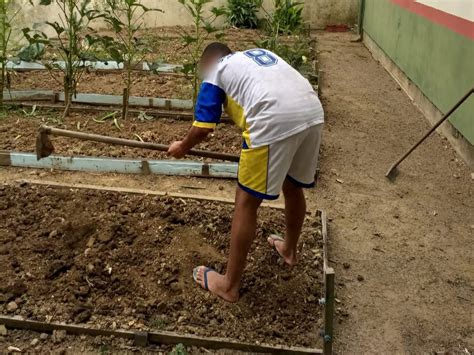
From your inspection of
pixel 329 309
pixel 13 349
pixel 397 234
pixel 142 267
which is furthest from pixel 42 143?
pixel 397 234

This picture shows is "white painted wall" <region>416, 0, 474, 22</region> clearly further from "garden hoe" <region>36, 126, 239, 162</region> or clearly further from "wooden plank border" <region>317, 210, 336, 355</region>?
"wooden plank border" <region>317, 210, 336, 355</region>

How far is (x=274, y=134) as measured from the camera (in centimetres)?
271

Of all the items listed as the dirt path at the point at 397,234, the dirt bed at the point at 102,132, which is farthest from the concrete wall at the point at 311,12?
the dirt bed at the point at 102,132

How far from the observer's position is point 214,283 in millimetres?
3137

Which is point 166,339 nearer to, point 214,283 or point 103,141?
point 214,283

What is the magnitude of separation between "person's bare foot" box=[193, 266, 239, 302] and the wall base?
3.27 m

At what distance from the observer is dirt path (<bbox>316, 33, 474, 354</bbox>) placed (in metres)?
3.12

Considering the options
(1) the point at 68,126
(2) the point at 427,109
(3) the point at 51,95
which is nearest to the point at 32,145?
(1) the point at 68,126

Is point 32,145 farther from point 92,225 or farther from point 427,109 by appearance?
point 427,109

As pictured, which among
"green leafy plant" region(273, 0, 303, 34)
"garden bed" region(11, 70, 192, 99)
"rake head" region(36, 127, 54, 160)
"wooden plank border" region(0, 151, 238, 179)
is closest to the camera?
"rake head" region(36, 127, 54, 160)

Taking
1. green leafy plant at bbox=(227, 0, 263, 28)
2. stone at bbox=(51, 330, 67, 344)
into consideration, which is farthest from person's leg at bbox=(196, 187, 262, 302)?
green leafy plant at bbox=(227, 0, 263, 28)

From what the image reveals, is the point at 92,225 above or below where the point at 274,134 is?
below

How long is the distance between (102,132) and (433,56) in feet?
13.5

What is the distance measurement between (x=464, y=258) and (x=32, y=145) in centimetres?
389
